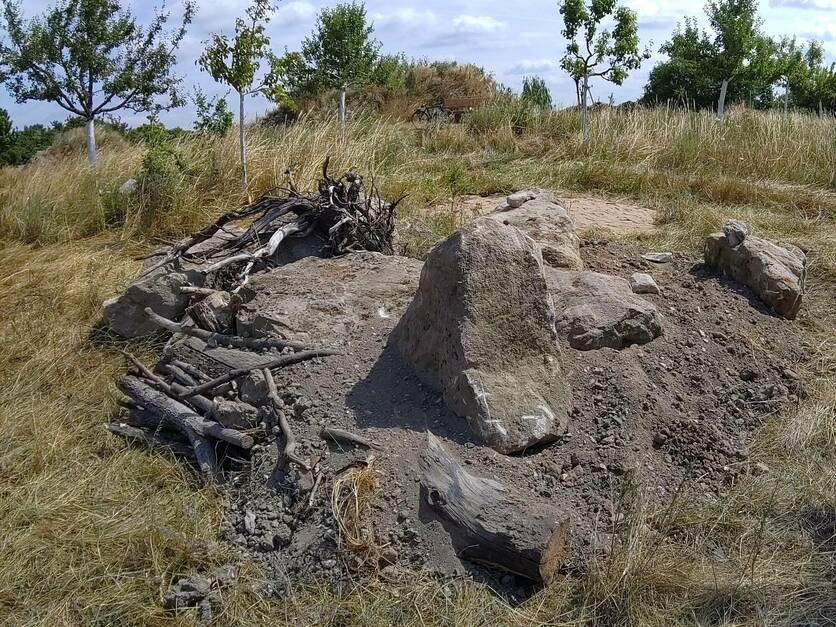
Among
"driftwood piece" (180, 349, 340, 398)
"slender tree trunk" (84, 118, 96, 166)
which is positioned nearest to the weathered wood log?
"driftwood piece" (180, 349, 340, 398)

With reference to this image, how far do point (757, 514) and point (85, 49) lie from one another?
9.34 m

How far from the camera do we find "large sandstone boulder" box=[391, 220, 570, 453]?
351 centimetres

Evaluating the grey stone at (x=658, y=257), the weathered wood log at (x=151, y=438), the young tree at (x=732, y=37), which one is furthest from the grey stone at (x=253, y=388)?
the young tree at (x=732, y=37)

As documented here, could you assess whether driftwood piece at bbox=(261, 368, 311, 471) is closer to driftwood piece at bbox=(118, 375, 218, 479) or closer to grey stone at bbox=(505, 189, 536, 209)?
driftwood piece at bbox=(118, 375, 218, 479)

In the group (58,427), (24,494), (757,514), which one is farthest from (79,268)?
(757,514)

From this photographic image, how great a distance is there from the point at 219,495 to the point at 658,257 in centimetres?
333

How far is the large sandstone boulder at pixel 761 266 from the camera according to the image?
495 cm

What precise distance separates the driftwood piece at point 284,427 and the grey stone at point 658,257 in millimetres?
2799

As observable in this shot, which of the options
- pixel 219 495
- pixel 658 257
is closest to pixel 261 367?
pixel 219 495

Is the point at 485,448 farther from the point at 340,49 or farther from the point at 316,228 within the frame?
the point at 340,49

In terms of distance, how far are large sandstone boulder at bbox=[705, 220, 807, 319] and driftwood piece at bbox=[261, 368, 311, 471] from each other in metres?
3.04

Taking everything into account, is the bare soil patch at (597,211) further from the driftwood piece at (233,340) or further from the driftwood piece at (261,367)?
the driftwood piece at (261,367)

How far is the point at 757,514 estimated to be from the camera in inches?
133

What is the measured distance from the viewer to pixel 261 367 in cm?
397
